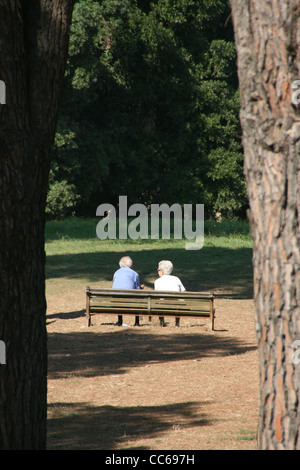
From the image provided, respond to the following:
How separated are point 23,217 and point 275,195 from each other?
6.43 ft

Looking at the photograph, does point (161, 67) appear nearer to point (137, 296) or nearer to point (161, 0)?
point (161, 0)

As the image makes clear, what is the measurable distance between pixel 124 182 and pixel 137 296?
30565mm

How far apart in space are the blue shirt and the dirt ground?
699mm

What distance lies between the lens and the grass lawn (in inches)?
750

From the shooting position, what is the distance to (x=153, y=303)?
40.3 ft

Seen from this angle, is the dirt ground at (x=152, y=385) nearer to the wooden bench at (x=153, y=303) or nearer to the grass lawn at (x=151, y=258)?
the wooden bench at (x=153, y=303)

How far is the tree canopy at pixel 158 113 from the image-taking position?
1591 inches

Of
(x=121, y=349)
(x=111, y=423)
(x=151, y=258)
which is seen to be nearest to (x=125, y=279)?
(x=121, y=349)

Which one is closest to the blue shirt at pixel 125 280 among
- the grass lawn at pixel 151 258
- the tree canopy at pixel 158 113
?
the grass lawn at pixel 151 258

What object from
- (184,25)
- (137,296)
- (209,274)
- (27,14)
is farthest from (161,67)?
(27,14)

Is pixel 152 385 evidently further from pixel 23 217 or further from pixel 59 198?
pixel 59 198

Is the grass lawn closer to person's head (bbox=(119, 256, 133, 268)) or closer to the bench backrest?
person's head (bbox=(119, 256, 133, 268))

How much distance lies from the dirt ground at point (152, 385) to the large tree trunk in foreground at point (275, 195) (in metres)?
2.22

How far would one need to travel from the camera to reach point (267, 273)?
3863mm
